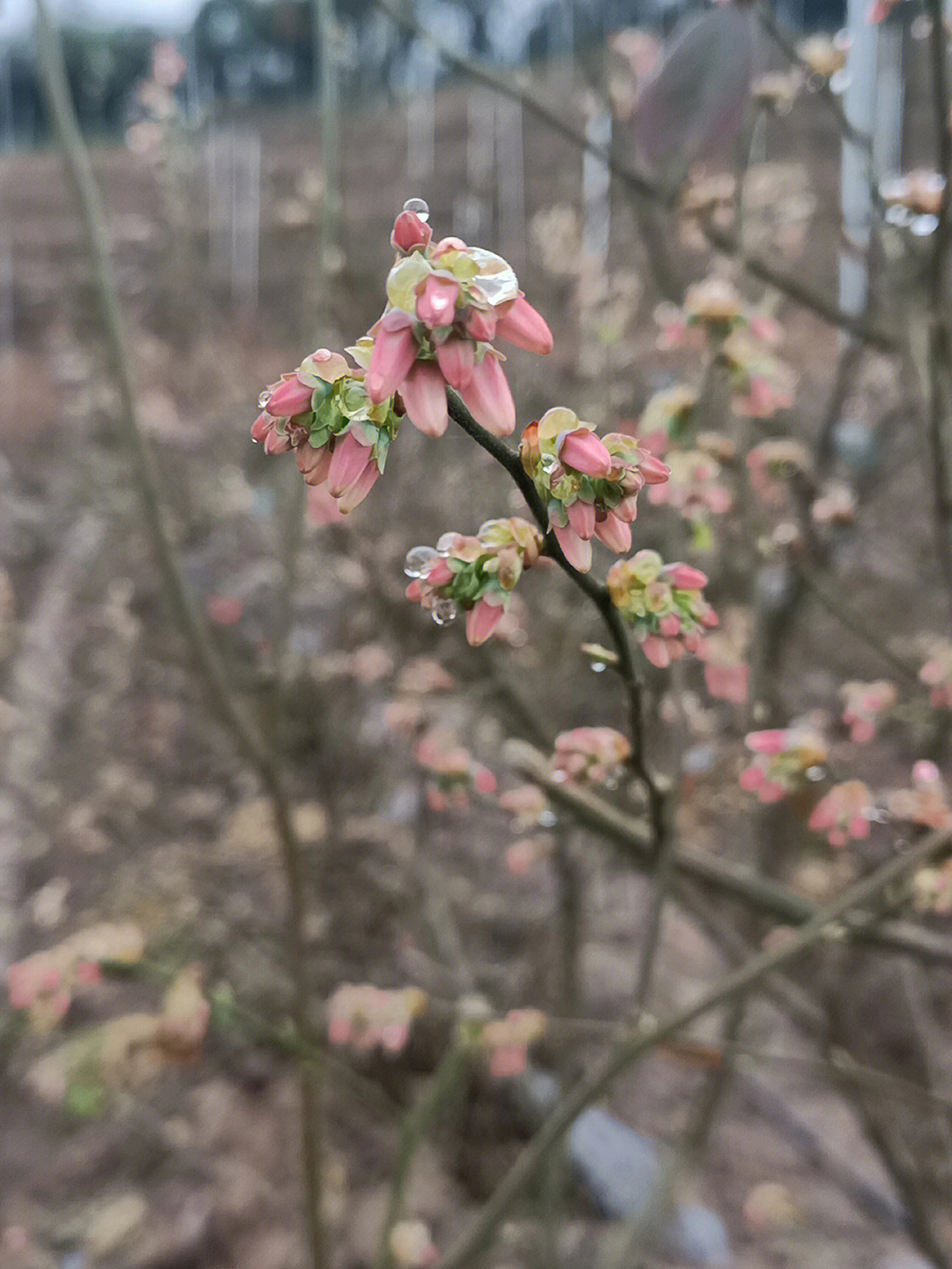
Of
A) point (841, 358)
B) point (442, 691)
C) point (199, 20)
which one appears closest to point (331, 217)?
point (442, 691)

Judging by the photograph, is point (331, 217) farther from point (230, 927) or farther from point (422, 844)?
point (230, 927)

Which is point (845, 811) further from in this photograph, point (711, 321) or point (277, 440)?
point (277, 440)

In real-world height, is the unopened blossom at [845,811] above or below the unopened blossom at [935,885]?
above

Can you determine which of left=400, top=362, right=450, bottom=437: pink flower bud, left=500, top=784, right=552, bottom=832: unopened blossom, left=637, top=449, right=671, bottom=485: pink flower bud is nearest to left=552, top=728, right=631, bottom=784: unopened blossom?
left=500, top=784, right=552, bottom=832: unopened blossom

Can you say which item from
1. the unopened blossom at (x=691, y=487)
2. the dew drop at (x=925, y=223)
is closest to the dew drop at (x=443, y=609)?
the unopened blossom at (x=691, y=487)

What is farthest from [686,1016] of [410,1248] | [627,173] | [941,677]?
[627,173]

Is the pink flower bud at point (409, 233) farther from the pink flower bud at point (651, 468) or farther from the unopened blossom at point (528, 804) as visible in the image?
the unopened blossom at point (528, 804)
